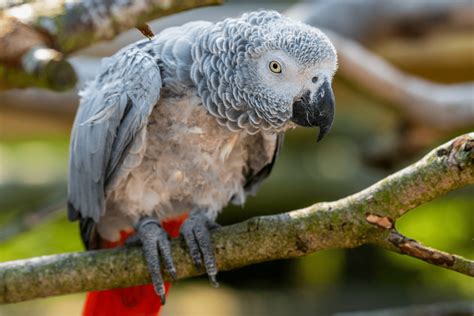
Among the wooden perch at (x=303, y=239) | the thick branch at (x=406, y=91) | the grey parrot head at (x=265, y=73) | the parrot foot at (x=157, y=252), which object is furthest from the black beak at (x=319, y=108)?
the thick branch at (x=406, y=91)

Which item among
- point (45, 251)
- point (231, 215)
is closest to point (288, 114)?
point (45, 251)

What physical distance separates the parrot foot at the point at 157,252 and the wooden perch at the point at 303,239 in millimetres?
22

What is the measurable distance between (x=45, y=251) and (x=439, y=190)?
2.40 m

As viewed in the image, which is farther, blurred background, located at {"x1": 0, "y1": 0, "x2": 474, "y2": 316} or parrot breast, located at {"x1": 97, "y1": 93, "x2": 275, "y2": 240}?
blurred background, located at {"x1": 0, "y1": 0, "x2": 474, "y2": 316}

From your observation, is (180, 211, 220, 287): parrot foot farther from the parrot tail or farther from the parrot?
the parrot tail

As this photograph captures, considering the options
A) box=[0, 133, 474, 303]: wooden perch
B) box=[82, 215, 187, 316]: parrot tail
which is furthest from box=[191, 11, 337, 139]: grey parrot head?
box=[82, 215, 187, 316]: parrot tail

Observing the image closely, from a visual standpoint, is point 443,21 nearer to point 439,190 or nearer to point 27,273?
point 439,190

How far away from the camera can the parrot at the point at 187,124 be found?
172 cm

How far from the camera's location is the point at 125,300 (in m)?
2.23

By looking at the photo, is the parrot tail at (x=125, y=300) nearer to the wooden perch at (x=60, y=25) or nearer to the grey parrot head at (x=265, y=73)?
the grey parrot head at (x=265, y=73)

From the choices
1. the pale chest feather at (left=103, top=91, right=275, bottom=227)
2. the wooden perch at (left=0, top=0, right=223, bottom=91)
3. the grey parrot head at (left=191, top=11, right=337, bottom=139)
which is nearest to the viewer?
the grey parrot head at (left=191, top=11, right=337, bottom=139)

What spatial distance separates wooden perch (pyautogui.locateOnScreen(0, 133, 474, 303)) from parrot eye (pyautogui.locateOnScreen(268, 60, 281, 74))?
1.15 ft

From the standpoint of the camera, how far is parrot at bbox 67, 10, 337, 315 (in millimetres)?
1725

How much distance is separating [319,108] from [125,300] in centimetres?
97
